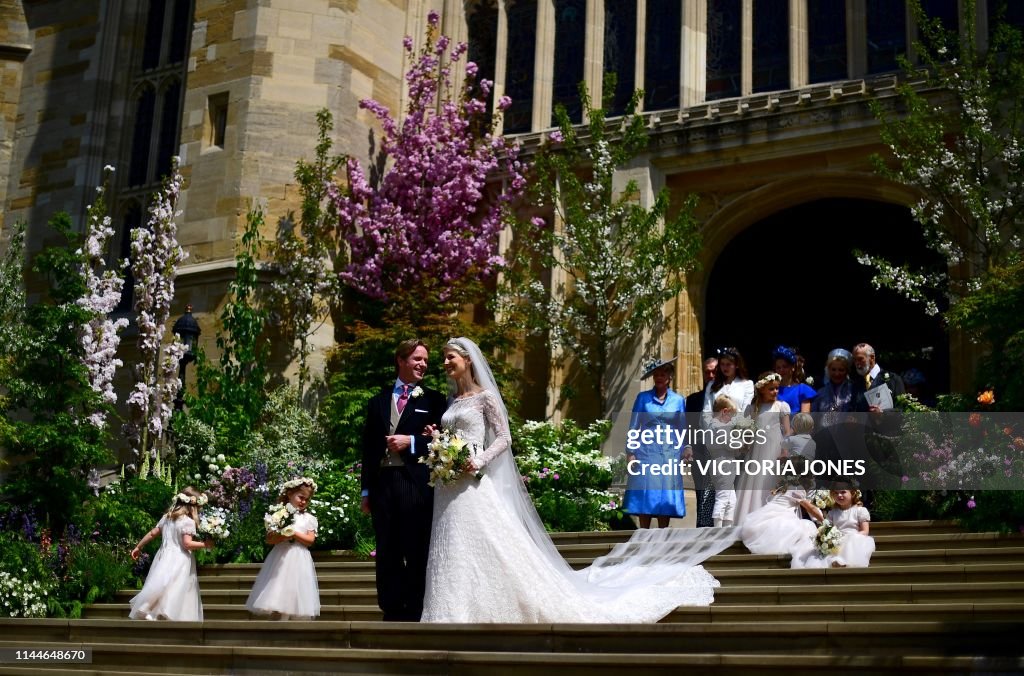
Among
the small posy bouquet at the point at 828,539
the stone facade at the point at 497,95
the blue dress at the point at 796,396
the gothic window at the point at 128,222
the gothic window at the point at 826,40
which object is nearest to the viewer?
the small posy bouquet at the point at 828,539

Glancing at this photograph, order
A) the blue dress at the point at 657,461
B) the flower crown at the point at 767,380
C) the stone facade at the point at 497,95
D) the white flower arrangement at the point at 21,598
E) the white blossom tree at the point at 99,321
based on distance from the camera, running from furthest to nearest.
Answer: the stone facade at the point at 497,95
the white blossom tree at the point at 99,321
the blue dress at the point at 657,461
the white flower arrangement at the point at 21,598
the flower crown at the point at 767,380

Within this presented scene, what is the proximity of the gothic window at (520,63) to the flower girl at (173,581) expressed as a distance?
10179 mm

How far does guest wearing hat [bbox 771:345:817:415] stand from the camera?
11328 millimetres

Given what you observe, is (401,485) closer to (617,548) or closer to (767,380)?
(617,548)

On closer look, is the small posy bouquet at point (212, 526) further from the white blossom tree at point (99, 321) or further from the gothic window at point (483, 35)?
the gothic window at point (483, 35)

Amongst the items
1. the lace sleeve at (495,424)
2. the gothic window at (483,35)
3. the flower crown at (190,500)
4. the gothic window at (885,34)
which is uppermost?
the gothic window at (483,35)

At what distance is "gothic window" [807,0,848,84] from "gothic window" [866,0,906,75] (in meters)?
0.35

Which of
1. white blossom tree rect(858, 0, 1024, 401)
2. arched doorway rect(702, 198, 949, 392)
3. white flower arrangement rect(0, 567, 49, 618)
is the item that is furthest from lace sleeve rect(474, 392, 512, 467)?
arched doorway rect(702, 198, 949, 392)

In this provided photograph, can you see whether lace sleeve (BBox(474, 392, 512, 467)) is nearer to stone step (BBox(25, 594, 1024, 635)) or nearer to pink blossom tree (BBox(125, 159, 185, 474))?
stone step (BBox(25, 594, 1024, 635))

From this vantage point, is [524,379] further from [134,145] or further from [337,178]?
[134,145]

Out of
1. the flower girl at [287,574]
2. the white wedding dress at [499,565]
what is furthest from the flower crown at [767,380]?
the flower girl at [287,574]

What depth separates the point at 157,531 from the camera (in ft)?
35.6

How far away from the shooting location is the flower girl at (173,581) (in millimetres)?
10102

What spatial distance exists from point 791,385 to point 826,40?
7.11 meters
